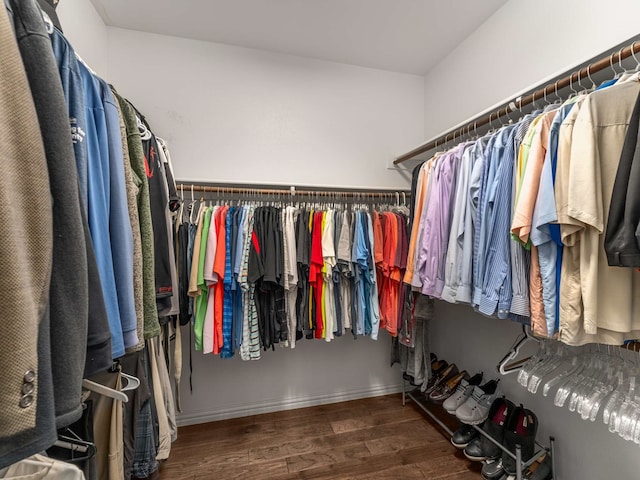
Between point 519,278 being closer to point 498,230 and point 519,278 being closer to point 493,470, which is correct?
point 498,230

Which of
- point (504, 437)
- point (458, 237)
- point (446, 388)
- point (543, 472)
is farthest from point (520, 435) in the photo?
point (458, 237)

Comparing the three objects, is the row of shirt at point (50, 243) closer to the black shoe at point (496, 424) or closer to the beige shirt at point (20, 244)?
the beige shirt at point (20, 244)

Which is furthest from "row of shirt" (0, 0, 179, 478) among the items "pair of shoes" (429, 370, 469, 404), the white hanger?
"pair of shoes" (429, 370, 469, 404)

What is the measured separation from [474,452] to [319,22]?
9.10 ft

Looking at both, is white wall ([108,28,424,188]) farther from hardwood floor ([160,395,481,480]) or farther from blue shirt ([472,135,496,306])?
hardwood floor ([160,395,481,480])

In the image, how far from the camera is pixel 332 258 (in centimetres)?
165

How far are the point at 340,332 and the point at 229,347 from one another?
69 cm

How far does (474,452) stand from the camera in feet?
4.92

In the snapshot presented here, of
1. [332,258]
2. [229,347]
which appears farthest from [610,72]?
[229,347]

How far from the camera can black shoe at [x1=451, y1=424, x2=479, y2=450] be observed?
1580mm

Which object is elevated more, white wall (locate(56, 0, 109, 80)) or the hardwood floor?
white wall (locate(56, 0, 109, 80))

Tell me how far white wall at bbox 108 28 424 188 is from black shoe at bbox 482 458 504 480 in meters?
1.90

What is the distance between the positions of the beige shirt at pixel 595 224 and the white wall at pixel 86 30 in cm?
230

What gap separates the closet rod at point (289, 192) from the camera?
177 centimetres
